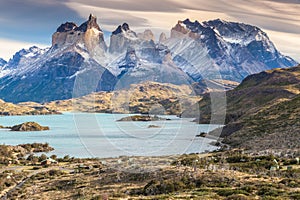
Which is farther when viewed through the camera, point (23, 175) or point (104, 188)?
point (23, 175)

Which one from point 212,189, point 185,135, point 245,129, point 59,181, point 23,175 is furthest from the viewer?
point 185,135

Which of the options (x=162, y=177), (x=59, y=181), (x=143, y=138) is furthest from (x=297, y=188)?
(x=143, y=138)

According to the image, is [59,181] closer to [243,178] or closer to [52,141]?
[243,178]

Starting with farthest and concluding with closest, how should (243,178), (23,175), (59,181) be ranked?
1. (23,175)
2. (59,181)
3. (243,178)

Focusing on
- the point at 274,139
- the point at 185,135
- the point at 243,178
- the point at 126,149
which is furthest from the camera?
the point at 185,135

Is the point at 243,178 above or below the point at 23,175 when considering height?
above

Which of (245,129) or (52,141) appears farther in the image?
(52,141)

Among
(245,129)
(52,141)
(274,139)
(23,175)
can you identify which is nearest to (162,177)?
(23,175)

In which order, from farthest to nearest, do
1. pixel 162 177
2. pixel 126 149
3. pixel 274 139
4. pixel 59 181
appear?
pixel 126 149 → pixel 274 139 → pixel 59 181 → pixel 162 177

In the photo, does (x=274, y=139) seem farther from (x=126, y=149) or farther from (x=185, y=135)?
(x=185, y=135)
